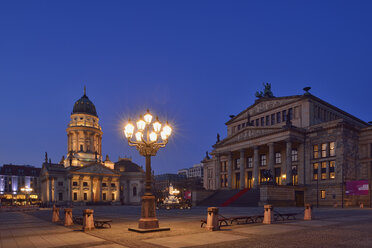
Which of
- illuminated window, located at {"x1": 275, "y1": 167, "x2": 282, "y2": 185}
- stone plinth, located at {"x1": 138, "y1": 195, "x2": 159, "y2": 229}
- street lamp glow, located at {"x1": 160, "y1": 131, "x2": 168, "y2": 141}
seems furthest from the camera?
illuminated window, located at {"x1": 275, "y1": 167, "x2": 282, "y2": 185}

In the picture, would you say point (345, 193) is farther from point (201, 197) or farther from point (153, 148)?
point (153, 148)

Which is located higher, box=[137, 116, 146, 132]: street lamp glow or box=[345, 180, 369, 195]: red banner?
box=[137, 116, 146, 132]: street lamp glow

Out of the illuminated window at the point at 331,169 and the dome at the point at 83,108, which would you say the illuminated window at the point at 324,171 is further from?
the dome at the point at 83,108

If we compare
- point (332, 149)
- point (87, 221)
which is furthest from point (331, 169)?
point (87, 221)

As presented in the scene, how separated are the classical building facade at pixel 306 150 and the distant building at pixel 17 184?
353 feet

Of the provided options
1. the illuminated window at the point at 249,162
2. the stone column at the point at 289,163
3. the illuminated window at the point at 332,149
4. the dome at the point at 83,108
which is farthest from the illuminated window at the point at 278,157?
the dome at the point at 83,108

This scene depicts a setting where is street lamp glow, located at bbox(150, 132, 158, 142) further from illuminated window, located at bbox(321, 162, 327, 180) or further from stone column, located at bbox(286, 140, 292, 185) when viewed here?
illuminated window, located at bbox(321, 162, 327, 180)

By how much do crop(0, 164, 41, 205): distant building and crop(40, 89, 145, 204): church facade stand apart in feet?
97.5

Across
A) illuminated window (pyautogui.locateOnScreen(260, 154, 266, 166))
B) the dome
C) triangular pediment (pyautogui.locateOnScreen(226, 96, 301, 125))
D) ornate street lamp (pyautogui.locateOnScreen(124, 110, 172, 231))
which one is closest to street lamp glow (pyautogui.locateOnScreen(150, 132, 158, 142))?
ornate street lamp (pyautogui.locateOnScreen(124, 110, 172, 231))

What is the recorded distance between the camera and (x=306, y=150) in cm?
5462

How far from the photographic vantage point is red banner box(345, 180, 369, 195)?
1747 inches

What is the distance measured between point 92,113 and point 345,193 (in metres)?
96.1

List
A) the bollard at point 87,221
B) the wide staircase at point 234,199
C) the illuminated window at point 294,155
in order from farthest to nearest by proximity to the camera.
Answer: the illuminated window at point 294,155, the wide staircase at point 234,199, the bollard at point 87,221

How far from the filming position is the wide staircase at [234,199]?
5000 cm
